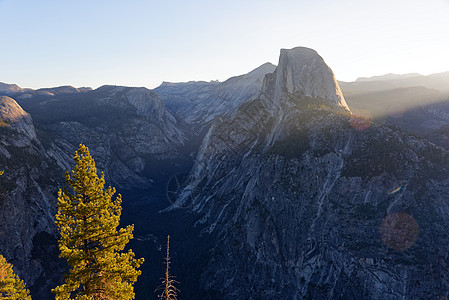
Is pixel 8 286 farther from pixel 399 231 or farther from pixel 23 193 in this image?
pixel 23 193

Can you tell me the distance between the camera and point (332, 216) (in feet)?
199

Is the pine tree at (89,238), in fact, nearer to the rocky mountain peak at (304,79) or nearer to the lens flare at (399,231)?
the lens flare at (399,231)

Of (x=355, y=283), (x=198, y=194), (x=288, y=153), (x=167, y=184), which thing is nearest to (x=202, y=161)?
(x=198, y=194)

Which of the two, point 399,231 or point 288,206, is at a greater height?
point 288,206

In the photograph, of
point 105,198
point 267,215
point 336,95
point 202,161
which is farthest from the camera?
point 202,161

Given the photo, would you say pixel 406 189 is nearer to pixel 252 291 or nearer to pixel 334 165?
pixel 334 165

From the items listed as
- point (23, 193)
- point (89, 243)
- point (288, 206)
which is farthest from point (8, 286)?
point (23, 193)

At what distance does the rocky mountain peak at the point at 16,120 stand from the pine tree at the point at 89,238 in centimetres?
9539

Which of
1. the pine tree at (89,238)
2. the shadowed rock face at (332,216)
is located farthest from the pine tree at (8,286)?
the shadowed rock face at (332,216)

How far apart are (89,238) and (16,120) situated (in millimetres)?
112421

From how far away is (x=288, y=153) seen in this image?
76.6 metres

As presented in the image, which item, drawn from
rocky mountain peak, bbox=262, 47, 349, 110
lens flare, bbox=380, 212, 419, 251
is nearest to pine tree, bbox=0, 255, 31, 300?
lens flare, bbox=380, 212, 419, 251

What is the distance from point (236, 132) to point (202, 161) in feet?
78.7

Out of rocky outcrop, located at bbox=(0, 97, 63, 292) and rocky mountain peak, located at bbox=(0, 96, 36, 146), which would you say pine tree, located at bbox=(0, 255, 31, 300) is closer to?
rocky outcrop, located at bbox=(0, 97, 63, 292)
